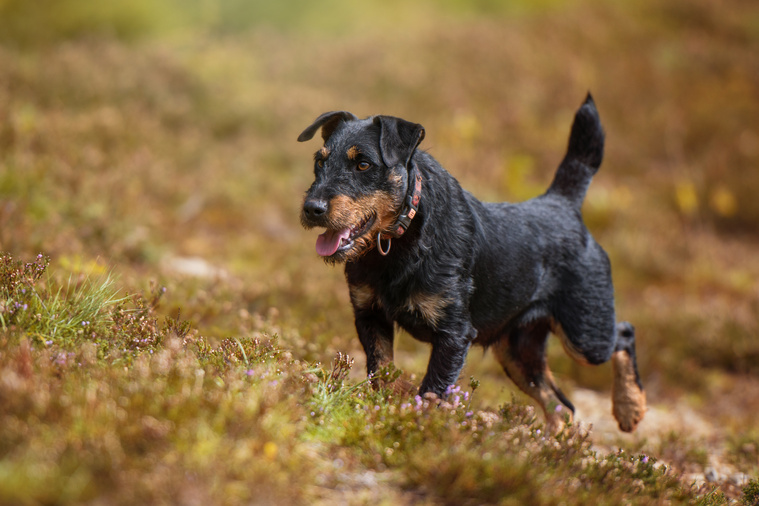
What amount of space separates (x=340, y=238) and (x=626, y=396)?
9.06 ft

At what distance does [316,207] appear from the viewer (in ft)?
11.1

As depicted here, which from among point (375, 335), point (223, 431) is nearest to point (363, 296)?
point (375, 335)

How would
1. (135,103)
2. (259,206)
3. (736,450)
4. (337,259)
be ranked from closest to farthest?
(337,259) → (736,450) → (259,206) → (135,103)

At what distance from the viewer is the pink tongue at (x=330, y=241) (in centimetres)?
345

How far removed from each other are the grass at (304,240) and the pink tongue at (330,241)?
554mm

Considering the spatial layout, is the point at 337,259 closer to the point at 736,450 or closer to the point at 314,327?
the point at 314,327

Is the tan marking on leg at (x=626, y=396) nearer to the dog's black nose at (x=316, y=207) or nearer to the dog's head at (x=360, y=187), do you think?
the dog's head at (x=360, y=187)

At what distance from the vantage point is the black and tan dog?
3.51 metres

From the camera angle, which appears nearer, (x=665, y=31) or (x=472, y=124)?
(x=472, y=124)

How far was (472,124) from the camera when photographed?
468 inches

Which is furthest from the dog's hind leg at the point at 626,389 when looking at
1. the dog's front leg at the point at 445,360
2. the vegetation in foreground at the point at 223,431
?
the dog's front leg at the point at 445,360

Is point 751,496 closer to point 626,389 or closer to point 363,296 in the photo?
point 626,389

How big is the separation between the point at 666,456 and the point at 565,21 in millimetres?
14736

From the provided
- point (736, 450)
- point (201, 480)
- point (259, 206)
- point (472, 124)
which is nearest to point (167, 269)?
point (259, 206)
